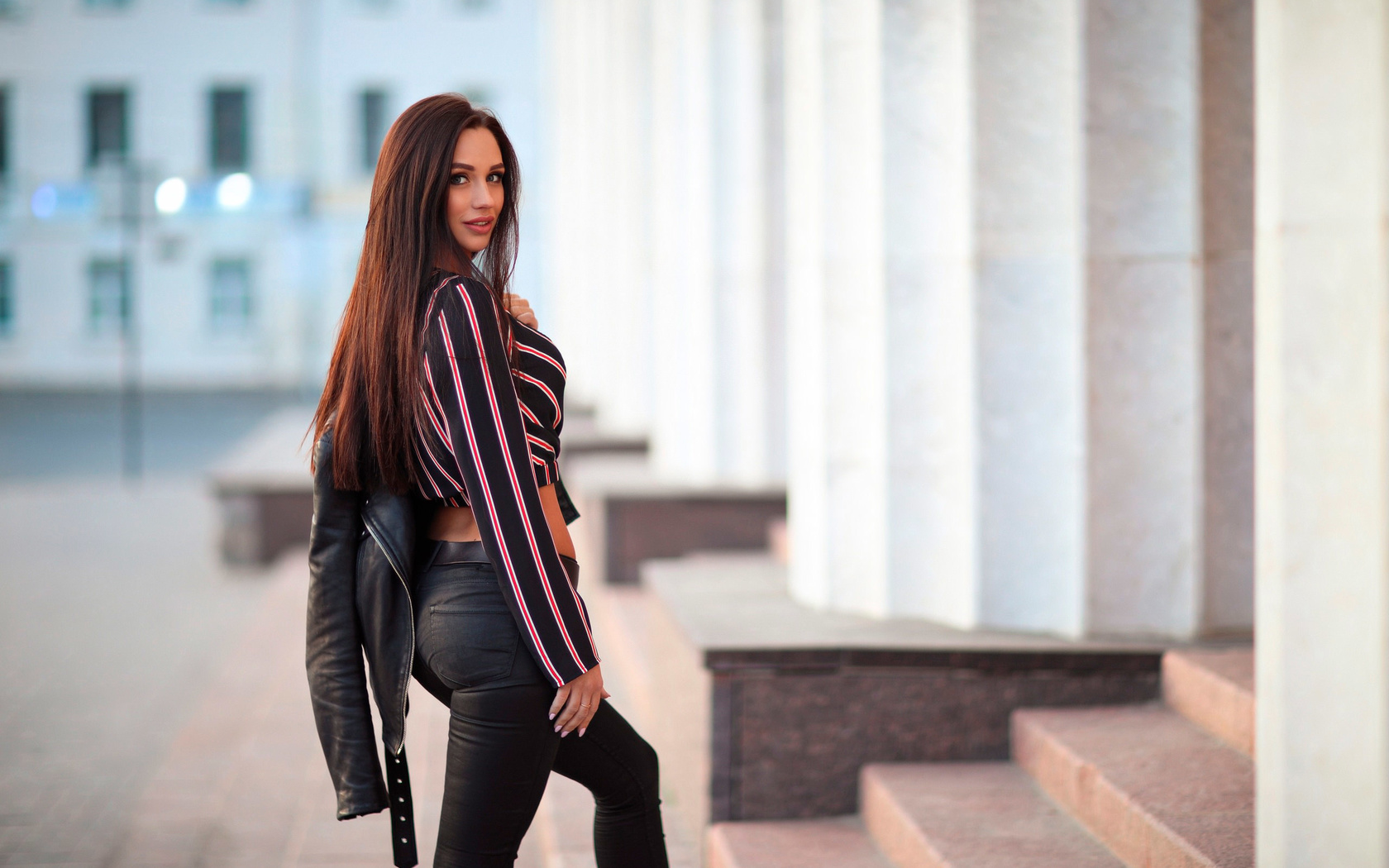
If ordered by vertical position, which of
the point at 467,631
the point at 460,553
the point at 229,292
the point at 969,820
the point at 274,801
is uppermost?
the point at 229,292

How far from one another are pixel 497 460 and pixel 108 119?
140 feet

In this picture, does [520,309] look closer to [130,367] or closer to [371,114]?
[130,367]

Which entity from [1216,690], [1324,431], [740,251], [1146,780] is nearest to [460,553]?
[1324,431]

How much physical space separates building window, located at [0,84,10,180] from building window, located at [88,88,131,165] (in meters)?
2.25

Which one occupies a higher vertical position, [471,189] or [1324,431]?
[471,189]

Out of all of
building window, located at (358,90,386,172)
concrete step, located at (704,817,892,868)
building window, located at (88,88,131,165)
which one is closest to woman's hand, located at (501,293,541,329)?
concrete step, located at (704,817,892,868)

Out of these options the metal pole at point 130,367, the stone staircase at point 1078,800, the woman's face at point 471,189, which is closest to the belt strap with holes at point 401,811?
the woman's face at point 471,189

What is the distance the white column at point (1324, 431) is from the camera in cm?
228

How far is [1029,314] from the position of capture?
445 cm

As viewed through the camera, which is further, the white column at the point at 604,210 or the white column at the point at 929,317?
the white column at the point at 604,210

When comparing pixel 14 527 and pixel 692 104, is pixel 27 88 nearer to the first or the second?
pixel 14 527

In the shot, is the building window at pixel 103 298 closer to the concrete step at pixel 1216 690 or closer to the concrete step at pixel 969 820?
the concrete step at pixel 969 820

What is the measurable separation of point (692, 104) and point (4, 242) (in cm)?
3856

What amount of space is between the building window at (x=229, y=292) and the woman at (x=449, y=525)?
134 feet
